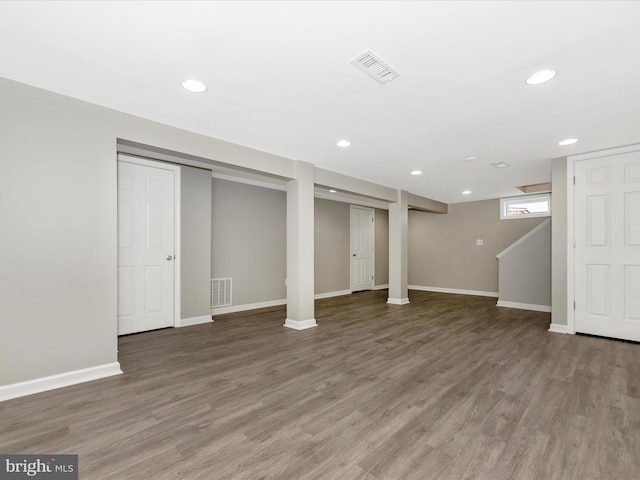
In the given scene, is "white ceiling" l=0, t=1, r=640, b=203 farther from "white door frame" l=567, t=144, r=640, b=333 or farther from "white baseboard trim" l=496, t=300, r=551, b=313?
"white baseboard trim" l=496, t=300, r=551, b=313

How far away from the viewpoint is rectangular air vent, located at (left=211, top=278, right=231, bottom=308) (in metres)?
5.32

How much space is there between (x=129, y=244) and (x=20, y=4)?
A: 118 inches

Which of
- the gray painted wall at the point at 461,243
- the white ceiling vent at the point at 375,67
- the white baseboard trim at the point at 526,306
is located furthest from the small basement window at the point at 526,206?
the white ceiling vent at the point at 375,67

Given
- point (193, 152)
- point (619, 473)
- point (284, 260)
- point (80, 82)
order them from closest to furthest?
point (619, 473), point (80, 82), point (193, 152), point (284, 260)

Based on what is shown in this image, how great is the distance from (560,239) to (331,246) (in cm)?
451

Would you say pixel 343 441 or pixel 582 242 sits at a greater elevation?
pixel 582 242

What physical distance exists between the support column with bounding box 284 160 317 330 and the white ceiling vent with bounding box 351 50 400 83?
229 centimetres

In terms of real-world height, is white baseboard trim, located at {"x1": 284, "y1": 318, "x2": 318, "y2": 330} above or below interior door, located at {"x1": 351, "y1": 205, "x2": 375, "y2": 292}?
below

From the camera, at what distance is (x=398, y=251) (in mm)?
6594

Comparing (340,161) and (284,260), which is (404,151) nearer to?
(340,161)

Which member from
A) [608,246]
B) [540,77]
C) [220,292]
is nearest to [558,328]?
[608,246]

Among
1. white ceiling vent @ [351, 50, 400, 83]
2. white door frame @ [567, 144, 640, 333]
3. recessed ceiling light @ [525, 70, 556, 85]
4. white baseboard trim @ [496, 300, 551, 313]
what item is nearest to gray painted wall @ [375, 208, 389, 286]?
white baseboard trim @ [496, 300, 551, 313]

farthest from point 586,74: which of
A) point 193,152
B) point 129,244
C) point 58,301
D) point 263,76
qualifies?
point 129,244

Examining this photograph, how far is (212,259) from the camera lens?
5.30 m
